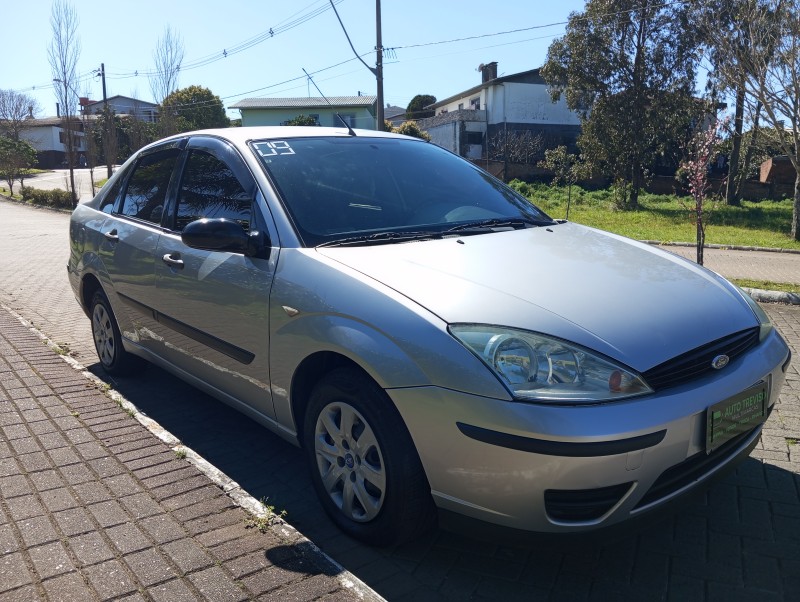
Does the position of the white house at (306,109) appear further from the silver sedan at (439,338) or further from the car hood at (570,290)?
the car hood at (570,290)

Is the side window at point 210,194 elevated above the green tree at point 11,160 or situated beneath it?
situated beneath

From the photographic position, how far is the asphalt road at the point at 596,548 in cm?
248

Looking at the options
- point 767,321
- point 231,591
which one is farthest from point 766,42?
point 231,591

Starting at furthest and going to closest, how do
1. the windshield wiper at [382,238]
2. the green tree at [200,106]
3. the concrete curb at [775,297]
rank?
the green tree at [200,106], the concrete curb at [775,297], the windshield wiper at [382,238]

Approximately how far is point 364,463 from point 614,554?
1.08m

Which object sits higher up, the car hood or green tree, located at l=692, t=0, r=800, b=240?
green tree, located at l=692, t=0, r=800, b=240

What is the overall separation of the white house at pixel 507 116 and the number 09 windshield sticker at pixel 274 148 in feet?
116

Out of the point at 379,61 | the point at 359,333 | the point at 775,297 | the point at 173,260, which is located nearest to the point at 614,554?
the point at 359,333

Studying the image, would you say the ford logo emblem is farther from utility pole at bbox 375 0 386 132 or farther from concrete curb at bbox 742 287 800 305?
utility pole at bbox 375 0 386 132

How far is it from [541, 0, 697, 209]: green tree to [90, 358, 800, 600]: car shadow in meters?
22.4

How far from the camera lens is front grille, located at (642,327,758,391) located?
2301 millimetres

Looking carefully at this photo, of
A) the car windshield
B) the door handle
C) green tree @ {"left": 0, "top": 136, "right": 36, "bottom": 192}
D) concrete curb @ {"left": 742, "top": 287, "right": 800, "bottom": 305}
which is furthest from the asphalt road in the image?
green tree @ {"left": 0, "top": 136, "right": 36, "bottom": 192}

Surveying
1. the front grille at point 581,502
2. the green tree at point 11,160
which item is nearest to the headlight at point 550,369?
the front grille at point 581,502

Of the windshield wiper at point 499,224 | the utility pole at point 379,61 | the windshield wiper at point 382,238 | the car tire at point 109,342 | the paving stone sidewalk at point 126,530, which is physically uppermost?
the utility pole at point 379,61
